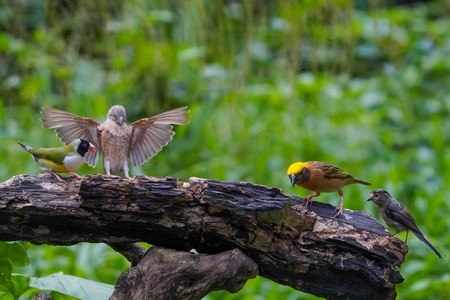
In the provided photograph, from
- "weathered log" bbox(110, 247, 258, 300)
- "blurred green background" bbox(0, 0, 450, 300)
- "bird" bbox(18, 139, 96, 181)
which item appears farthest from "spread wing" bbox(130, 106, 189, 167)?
"blurred green background" bbox(0, 0, 450, 300)

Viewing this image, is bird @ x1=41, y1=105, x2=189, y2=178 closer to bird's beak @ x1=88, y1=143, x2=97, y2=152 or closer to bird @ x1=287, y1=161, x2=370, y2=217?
bird's beak @ x1=88, y1=143, x2=97, y2=152

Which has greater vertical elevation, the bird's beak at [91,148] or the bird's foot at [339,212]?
the bird's beak at [91,148]

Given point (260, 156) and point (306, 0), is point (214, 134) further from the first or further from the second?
point (306, 0)

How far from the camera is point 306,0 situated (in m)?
6.14

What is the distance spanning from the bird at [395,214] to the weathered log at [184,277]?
841 mm

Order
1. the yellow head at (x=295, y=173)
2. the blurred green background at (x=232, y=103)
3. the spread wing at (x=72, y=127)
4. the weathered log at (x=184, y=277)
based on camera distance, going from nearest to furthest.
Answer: the weathered log at (x=184, y=277) < the yellow head at (x=295, y=173) < the spread wing at (x=72, y=127) < the blurred green background at (x=232, y=103)

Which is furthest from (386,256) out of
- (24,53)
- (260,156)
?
(24,53)

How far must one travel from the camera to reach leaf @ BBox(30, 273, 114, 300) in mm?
3148

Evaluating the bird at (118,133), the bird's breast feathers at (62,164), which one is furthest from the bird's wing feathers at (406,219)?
the bird's breast feathers at (62,164)

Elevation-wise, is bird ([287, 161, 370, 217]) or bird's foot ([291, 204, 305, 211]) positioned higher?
bird ([287, 161, 370, 217])

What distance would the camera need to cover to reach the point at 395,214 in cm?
351

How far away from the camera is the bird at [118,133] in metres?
3.42

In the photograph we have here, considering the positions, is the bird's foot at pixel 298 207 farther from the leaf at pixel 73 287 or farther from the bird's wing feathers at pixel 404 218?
the leaf at pixel 73 287

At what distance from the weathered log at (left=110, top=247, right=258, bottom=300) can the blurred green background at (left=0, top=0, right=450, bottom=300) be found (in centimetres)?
211
